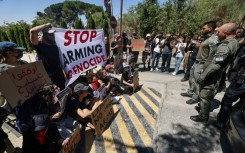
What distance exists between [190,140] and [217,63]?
146cm

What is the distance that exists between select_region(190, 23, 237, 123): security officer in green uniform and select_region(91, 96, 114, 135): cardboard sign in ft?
6.29

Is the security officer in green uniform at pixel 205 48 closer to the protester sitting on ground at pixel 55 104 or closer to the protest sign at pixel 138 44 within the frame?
the protester sitting on ground at pixel 55 104

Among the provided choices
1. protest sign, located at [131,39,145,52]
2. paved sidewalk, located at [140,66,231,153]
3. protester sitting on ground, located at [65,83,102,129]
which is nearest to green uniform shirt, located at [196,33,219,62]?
paved sidewalk, located at [140,66,231,153]

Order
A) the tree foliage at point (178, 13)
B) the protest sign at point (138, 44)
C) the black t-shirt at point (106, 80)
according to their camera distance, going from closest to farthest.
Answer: the black t-shirt at point (106, 80)
the protest sign at point (138, 44)
the tree foliage at point (178, 13)

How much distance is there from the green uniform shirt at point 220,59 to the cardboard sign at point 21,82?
289cm

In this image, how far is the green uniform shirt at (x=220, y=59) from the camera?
10.2ft

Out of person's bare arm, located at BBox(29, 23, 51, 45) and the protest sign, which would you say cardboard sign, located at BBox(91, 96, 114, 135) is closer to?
person's bare arm, located at BBox(29, 23, 51, 45)

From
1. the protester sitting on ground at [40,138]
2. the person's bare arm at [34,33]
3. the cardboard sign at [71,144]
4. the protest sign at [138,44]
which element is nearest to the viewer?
the protester sitting on ground at [40,138]

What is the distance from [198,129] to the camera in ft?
12.2

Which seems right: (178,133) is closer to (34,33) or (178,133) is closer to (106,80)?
(106,80)

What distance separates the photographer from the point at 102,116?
12.1 feet

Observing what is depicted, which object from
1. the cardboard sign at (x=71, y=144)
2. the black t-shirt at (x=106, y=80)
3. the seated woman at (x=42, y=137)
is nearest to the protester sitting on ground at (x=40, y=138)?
the seated woman at (x=42, y=137)

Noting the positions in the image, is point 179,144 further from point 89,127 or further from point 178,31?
point 178,31

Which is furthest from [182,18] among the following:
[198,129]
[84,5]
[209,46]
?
[84,5]
